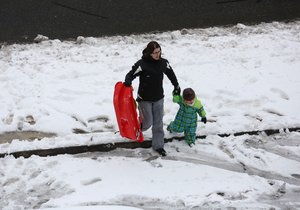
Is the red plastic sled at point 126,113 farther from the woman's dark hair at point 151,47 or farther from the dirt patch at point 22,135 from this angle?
the dirt patch at point 22,135

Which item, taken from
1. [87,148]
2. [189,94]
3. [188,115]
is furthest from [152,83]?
[87,148]

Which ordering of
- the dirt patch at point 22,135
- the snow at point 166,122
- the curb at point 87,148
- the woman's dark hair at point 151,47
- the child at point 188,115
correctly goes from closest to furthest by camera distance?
the woman's dark hair at point 151,47 → the snow at point 166,122 → the child at point 188,115 → the curb at point 87,148 → the dirt patch at point 22,135

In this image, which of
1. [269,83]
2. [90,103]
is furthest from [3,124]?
[269,83]

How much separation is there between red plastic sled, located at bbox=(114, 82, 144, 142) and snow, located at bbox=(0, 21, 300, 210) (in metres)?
0.47

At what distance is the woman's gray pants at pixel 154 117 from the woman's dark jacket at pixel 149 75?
104 mm

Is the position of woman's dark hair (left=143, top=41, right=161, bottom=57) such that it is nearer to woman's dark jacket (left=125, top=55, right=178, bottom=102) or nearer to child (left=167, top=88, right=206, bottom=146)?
woman's dark jacket (left=125, top=55, right=178, bottom=102)

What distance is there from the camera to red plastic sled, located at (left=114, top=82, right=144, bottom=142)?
513 cm

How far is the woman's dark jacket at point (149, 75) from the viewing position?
4.94 metres

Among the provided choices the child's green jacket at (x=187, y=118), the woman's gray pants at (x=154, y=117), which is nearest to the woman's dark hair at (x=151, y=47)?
the woman's gray pants at (x=154, y=117)

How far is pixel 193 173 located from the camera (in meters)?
5.45

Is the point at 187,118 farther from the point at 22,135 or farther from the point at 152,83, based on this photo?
the point at 22,135

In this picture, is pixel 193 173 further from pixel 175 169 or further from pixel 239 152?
pixel 239 152

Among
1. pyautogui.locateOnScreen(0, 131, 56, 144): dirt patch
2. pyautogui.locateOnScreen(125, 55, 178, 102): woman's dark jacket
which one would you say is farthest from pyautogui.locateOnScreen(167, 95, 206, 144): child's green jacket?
pyautogui.locateOnScreen(0, 131, 56, 144): dirt patch

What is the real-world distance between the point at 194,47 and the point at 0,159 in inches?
166
